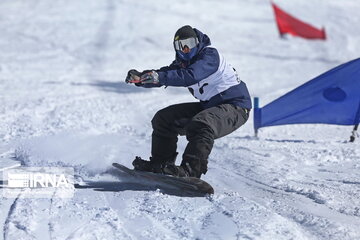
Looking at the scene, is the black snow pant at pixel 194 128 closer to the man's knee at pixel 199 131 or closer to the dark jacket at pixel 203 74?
the man's knee at pixel 199 131

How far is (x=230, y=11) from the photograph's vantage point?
22984 mm

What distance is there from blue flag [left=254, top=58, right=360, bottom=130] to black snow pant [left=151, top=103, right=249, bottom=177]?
2.01m

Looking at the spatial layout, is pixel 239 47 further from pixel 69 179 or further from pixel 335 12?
pixel 69 179

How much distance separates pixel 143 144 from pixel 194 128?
84.6 inches

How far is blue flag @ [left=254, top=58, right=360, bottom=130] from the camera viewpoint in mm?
7066

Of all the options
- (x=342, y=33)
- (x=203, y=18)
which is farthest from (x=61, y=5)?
(x=342, y=33)

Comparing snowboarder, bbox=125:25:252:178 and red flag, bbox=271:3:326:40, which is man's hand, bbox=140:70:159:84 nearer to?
snowboarder, bbox=125:25:252:178

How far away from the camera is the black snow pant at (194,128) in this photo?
497 cm

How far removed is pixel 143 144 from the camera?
23.3 ft

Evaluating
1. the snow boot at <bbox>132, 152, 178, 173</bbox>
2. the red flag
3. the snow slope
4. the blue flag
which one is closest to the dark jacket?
the snow boot at <bbox>132, 152, 178, 173</bbox>

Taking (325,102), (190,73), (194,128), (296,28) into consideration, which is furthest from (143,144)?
(296,28)

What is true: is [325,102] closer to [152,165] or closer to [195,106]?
[195,106]

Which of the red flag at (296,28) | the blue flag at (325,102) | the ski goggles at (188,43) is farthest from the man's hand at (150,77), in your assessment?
the red flag at (296,28)

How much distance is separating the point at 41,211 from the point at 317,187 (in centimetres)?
254
